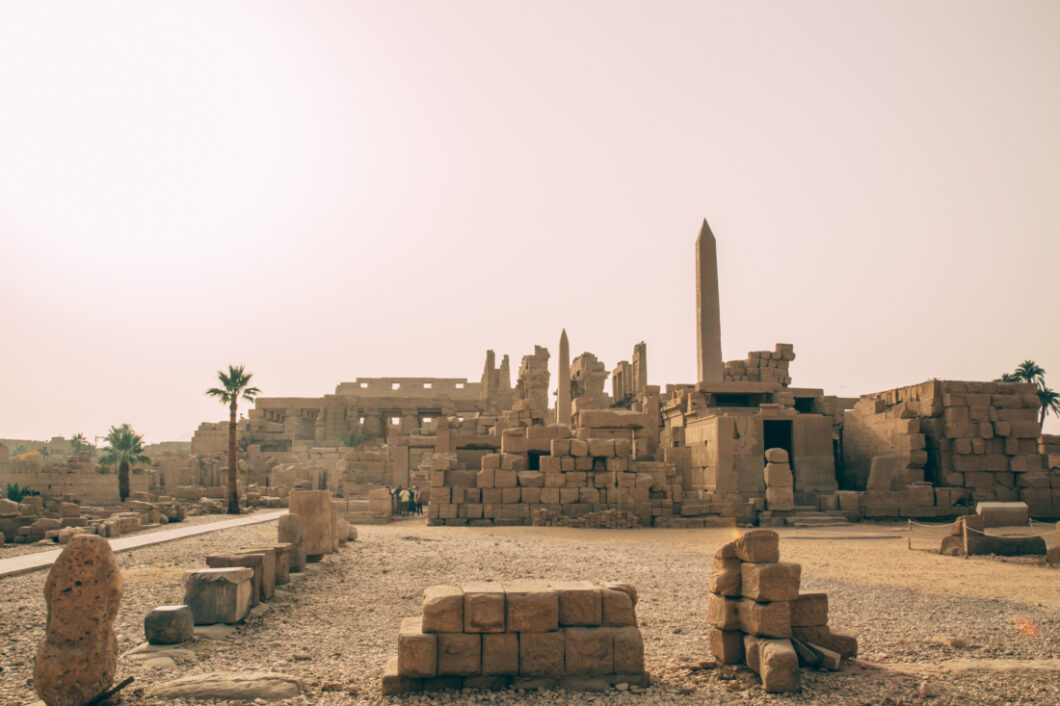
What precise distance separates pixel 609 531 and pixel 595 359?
21.6 metres

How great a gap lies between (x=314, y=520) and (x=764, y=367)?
1843cm

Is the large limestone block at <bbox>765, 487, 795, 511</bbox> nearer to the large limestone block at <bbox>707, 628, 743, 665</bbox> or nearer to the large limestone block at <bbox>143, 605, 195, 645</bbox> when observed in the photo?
the large limestone block at <bbox>707, 628, 743, 665</bbox>

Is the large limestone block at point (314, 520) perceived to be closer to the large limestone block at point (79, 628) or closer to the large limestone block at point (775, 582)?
the large limestone block at point (79, 628)

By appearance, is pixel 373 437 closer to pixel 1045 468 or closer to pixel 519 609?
pixel 1045 468

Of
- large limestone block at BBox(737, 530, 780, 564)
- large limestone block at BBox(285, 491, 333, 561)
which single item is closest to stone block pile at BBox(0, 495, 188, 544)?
large limestone block at BBox(285, 491, 333, 561)

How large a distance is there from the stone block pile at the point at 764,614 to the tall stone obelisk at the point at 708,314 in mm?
17866

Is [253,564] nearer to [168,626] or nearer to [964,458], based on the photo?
[168,626]

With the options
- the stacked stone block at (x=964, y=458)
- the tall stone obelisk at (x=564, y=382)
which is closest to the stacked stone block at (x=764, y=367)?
the stacked stone block at (x=964, y=458)

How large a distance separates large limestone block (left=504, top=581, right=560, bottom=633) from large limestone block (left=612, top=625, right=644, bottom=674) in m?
0.47

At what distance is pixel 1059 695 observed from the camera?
539cm

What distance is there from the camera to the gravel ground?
18.2 feet

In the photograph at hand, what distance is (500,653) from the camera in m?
5.69

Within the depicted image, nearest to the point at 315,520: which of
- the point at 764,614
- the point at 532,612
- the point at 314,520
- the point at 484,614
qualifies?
the point at 314,520

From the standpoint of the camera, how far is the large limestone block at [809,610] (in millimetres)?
6129
